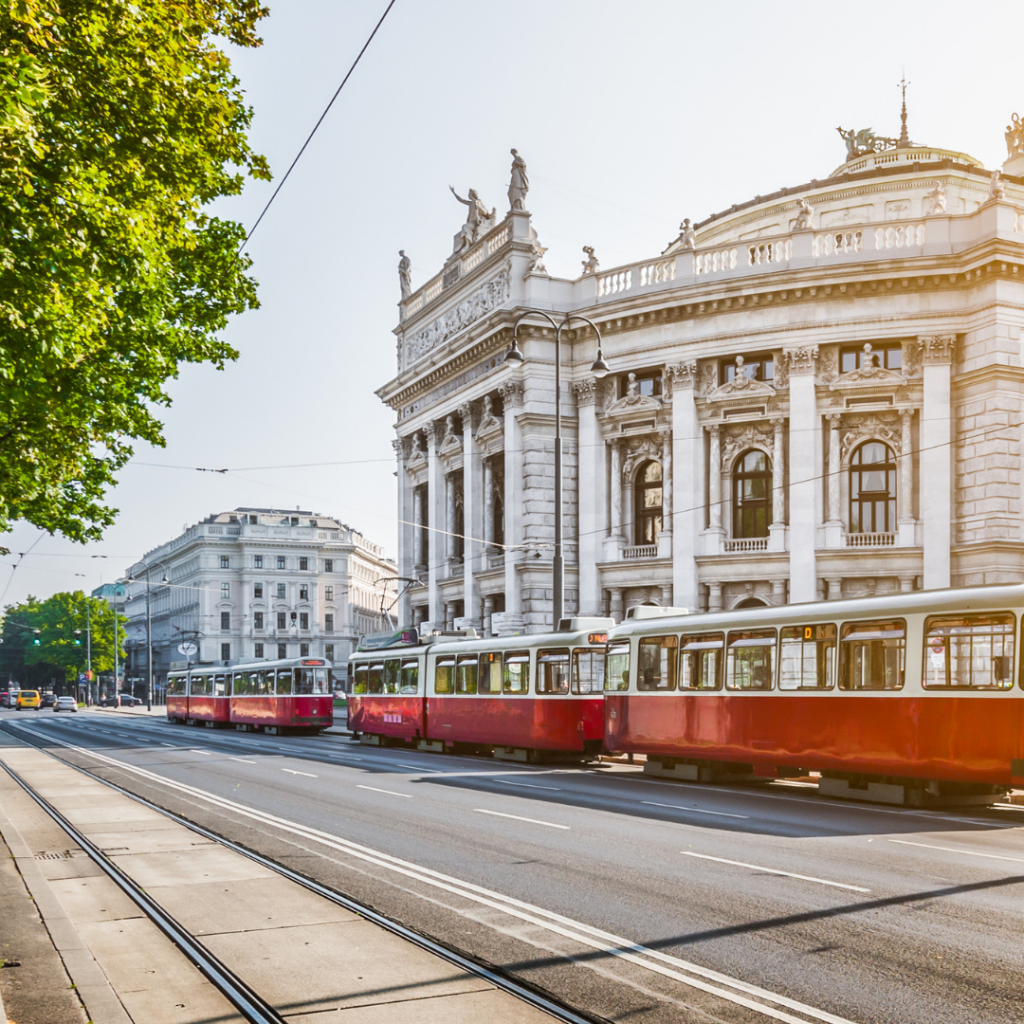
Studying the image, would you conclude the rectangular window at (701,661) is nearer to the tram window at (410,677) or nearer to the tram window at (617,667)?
the tram window at (617,667)

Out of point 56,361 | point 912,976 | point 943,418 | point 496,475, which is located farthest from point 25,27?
point 496,475

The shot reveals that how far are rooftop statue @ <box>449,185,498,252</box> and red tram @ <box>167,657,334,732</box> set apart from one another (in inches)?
854

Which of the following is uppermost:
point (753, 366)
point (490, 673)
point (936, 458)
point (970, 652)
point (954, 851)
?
point (753, 366)

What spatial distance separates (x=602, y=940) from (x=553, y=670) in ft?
62.3

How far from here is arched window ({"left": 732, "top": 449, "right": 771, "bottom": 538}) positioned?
146 ft

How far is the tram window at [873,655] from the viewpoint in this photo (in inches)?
705

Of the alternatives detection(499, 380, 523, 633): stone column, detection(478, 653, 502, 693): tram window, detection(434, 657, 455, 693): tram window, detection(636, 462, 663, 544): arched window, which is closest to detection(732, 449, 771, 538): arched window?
detection(636, 462, 663, 544): arched window

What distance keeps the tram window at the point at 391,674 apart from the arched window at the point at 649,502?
1472cm

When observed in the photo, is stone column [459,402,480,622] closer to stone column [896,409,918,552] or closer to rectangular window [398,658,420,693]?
rectangular window [398,658,420,693]

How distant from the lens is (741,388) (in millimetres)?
44250

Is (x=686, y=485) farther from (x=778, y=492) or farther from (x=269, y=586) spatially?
(x=269, y=586)

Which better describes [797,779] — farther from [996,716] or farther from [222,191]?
[222,191]

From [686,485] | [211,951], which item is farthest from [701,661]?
[686,485]

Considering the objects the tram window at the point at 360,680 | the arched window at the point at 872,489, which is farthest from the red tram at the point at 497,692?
the arched window at the point at 872,489
